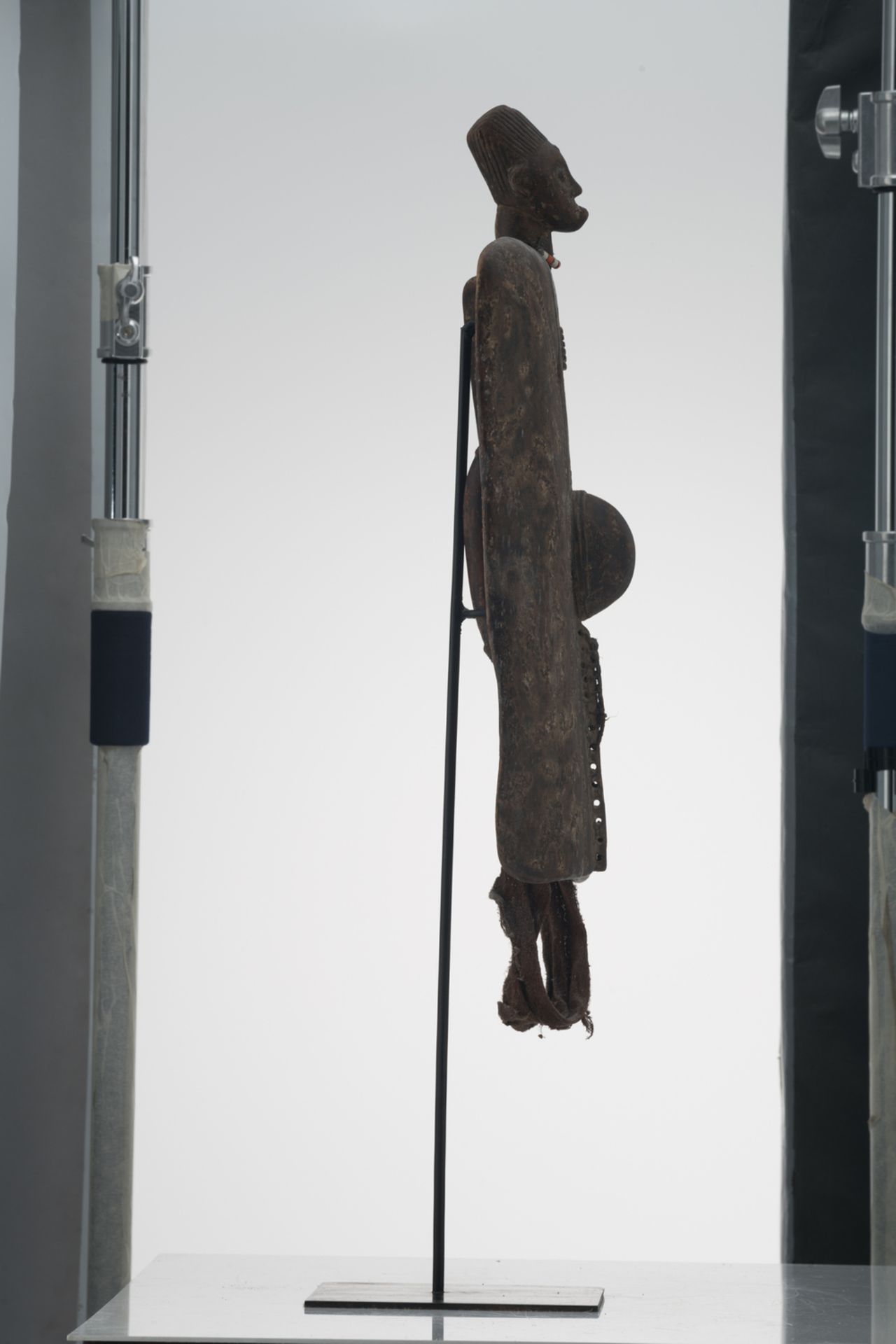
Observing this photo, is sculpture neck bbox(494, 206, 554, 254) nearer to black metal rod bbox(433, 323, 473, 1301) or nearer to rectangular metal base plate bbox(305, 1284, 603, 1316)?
black metal rod bbox(433, 323, 473, 1301)

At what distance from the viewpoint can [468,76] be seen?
213cm

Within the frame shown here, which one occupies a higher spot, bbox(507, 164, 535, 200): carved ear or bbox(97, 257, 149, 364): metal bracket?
bbox(507, 164, 535, 200): carved ear

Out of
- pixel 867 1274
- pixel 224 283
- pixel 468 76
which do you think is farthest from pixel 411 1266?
pixel 468 76

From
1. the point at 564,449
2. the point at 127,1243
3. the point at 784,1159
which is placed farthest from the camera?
the point at 784,1159

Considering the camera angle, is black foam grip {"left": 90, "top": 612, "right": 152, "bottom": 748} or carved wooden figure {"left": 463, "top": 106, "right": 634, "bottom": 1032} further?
black foam grip {"left": 90, "top": 612, "right": 152, "bottom": 748}

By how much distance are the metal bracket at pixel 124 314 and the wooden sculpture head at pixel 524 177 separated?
0.54 meters

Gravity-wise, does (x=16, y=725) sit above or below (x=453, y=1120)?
above

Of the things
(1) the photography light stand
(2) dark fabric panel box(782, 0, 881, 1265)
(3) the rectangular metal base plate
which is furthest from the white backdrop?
(3) the rectangular metal base plate

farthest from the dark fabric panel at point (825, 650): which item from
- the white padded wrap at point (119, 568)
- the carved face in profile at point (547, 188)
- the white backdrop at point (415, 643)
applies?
the white padded wrap at point (119, 568)

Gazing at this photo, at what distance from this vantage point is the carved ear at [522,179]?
1.58m

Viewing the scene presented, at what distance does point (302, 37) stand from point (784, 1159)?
67.5 inches

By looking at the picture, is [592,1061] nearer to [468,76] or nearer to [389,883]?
[389,883]

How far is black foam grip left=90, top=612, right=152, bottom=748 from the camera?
1.92 m

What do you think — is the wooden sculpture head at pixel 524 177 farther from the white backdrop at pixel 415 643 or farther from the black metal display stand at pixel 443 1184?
the white backdrop at pixel 415 643
